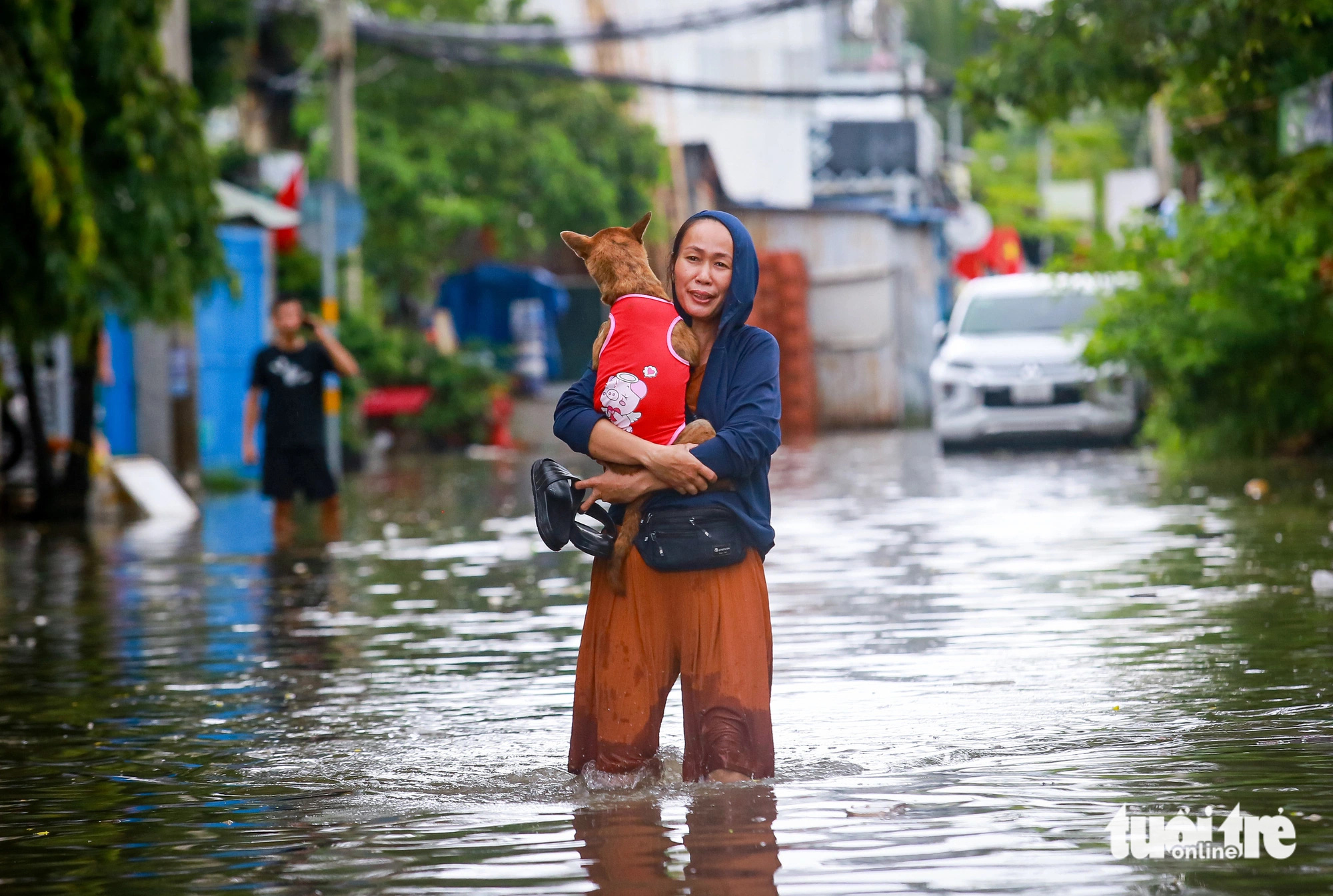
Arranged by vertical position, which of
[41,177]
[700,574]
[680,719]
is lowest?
[680,719]

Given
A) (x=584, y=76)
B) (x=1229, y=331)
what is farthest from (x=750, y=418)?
(x=584, y=76)

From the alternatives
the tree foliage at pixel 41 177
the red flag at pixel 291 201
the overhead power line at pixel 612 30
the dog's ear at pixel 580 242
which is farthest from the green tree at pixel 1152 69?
the red flag at pixel 291 201

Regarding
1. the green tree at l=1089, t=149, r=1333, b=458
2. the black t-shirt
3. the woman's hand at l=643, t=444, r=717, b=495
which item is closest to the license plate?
the green tree at l=1089, t=149, r=1333, b=458

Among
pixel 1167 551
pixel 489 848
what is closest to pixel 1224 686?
pixel 489 848

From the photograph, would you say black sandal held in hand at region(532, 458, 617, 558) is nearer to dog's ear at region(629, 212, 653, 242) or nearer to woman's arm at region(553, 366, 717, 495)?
woman's arm at region(553, 366, 717, 495)

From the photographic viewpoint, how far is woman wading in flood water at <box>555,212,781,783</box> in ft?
18.5

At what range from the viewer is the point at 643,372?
5.63m

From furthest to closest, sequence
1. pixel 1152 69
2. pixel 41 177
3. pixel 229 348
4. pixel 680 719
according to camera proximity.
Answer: pixel 229 348, pixel 1152 69, pixel 41 177, pixel 680 719

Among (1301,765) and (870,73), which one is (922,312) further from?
(1301,765)

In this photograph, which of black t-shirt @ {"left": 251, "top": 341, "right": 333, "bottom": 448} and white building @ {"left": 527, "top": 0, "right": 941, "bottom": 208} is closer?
black t-shirt @ {"left": 251, "top": 341, "right": 333, "bottom": 448}

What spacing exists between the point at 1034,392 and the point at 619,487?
17.8 meters

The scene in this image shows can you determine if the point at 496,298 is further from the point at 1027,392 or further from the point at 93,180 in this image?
the point at 93,180

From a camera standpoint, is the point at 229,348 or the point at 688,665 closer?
the point at 688,665

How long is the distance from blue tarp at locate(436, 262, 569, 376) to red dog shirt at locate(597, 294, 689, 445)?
34969 mm
